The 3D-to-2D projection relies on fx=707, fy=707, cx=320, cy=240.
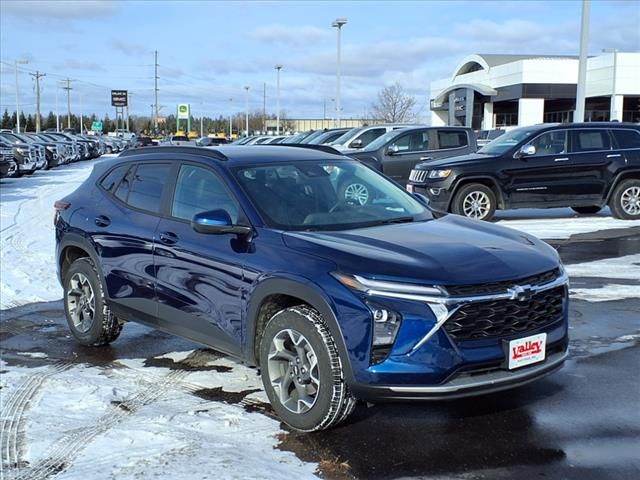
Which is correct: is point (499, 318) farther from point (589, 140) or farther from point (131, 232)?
point (589, 140)


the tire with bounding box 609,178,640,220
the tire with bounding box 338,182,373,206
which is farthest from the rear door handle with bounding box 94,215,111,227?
the tire with bounding box 609,178,640,220

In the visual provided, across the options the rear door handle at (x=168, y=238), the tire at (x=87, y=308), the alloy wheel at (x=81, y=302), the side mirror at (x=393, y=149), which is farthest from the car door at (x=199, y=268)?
the side mirror at (x=393, y=149)

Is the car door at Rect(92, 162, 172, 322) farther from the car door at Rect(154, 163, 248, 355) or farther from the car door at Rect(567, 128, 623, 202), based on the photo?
the car door at Rect(567, 128, 623, 202)

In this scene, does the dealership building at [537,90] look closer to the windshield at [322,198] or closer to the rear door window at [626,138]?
the rear door window at [626,138]

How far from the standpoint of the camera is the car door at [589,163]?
12.8 m

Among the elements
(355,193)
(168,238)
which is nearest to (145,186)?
(168,238)

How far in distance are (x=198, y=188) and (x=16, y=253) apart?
6.54 meters

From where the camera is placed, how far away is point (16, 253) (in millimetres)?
10609

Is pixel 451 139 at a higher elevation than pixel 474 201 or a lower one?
higher

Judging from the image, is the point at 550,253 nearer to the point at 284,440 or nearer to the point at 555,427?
the point at 555,427

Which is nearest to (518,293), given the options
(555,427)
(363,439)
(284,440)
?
(555,427)

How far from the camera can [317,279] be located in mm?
3984

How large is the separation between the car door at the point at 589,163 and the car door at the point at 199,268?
30.7 ft

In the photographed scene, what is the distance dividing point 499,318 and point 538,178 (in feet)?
30.8
